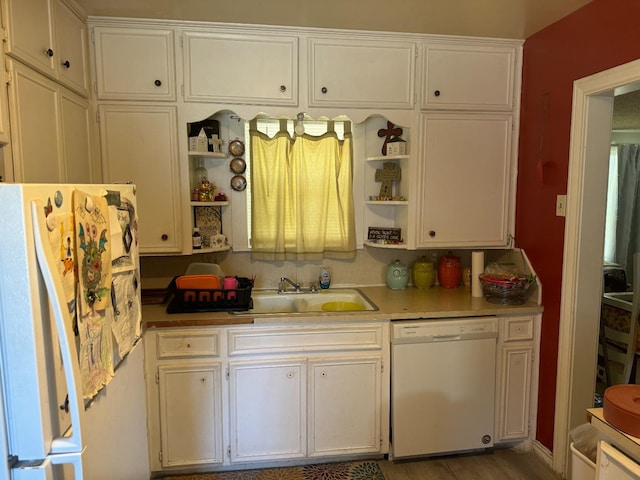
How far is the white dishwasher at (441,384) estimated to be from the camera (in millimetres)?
2314

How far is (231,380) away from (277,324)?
1.27 feet

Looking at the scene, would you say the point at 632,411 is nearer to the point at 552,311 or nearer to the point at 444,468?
the point at 552,311

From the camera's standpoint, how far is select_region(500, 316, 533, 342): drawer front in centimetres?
242

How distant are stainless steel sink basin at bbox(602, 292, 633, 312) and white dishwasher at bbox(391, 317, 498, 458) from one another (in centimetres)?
134

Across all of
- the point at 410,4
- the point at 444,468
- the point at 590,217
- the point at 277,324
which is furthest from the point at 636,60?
the point at 444,468

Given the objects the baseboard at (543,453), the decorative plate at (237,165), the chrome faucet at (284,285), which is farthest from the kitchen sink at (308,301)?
the baseboard at (543,453)

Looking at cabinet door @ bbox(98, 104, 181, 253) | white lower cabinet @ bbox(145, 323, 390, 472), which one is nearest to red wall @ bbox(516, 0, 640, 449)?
white lower cabinet @ bbox(145, 323, 390, 472)

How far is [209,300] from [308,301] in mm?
688

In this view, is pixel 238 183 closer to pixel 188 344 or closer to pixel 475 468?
pixel 188 344

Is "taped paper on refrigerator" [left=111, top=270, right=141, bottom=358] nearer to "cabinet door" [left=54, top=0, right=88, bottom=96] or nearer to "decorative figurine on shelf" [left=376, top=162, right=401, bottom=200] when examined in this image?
"cabinet door" [left=54, top=0, right=88, bottom=96]

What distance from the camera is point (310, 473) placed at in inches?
91.4

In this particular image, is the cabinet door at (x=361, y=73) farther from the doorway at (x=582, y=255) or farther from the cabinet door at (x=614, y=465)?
the cabinet door at (x=614, y=465)

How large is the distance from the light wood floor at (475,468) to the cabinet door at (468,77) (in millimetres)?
2093

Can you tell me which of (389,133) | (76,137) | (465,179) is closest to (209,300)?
(76,137)
